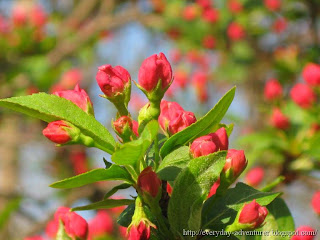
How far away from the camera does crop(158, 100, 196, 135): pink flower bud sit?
0.97 m

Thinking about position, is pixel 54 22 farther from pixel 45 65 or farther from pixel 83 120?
pixel 83 120

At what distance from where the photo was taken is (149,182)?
86 centimetres

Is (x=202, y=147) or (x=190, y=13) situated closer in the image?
(x=202, y=147)

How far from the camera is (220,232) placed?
3.04 feet

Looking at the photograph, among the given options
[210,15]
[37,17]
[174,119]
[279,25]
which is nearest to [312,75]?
[174,119]

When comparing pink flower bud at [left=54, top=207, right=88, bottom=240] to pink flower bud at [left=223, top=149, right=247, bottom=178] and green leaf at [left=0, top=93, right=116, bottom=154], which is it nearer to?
green leaf at [left=0, top=93, right=116, bottom=154]

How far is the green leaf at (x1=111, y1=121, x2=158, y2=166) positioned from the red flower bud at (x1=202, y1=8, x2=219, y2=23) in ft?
13.0

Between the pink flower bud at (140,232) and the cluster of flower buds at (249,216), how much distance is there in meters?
0.16

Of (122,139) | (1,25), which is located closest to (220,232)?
(122,139)

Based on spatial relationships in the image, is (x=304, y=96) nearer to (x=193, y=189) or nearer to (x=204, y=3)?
(x=193, y=189)

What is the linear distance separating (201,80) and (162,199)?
3.47 meters

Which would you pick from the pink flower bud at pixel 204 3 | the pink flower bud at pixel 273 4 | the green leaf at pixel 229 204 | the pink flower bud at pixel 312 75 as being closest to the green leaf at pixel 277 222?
the green leaf at pixel 229 204

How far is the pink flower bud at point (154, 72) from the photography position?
95cm

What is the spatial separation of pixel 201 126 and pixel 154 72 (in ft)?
0.48
